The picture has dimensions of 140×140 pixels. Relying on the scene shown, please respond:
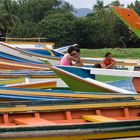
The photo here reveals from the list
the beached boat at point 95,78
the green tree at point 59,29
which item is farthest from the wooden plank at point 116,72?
the green tree at point 59,29

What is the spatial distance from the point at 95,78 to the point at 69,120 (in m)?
2.53

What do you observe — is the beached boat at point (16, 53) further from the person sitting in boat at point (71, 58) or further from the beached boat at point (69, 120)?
the beached boat at point (69, 120)

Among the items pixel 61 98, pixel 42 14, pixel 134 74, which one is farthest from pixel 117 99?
pixel 42 14

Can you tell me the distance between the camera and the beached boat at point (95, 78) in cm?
730

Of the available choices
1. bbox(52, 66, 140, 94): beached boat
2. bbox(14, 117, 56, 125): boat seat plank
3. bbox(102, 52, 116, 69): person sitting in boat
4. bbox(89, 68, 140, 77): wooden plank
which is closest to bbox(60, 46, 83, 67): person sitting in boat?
bbox(102, 52, 116, 69): person sitting in boat

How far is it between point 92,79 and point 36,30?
32.0 meters

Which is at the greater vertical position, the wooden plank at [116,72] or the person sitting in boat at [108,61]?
the person sitting in boat at [108,61]

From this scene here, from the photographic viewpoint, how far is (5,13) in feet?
136

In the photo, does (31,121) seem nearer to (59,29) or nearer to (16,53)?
(16,53)

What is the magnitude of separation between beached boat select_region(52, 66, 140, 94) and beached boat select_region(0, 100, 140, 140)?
4.81 feet

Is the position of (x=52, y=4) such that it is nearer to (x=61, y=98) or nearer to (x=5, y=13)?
(x=5, y=13)

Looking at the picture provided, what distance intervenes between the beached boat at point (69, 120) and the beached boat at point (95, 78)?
4.81ft

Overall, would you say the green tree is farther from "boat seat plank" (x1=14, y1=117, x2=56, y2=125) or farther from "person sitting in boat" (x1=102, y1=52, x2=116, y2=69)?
"boat seat plank" (x1=14, y1=117, x2=56, y2=125)

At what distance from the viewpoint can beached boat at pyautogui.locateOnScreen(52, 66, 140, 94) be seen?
23.9ft
